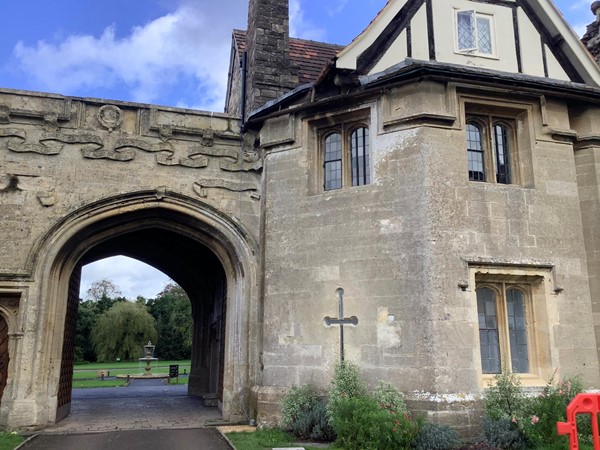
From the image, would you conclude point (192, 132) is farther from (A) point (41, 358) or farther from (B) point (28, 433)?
(B) point (28, 433)

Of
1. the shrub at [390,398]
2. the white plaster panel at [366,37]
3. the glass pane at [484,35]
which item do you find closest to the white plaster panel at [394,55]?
the white plaster panel at [366,37]

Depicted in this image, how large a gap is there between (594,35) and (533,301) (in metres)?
6.60

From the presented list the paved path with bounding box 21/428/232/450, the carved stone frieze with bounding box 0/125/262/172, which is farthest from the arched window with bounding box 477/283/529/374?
the carved stone frieze with bounding box 0/125/262/172

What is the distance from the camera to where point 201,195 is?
10352mm

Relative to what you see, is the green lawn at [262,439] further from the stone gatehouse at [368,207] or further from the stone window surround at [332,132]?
the stone window surround at [332,132]

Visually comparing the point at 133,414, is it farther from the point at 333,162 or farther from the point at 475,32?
the point at 475,32

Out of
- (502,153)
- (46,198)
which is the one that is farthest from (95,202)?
(502,153)

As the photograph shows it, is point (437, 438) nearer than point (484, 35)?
Yes

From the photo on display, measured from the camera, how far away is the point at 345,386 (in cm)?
806

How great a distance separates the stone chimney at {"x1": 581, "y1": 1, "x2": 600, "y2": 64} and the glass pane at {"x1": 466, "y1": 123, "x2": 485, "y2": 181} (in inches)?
166

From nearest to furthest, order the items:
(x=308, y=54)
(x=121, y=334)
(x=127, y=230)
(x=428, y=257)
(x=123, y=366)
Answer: (x=428, y=257), (x=127, y=230), (x=308, y=54), (x=123, y=366), (x=121, y=334)

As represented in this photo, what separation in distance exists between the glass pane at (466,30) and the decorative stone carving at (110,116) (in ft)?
20.3

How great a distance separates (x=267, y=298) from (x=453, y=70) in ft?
15.7

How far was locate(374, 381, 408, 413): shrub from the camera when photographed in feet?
24.8
